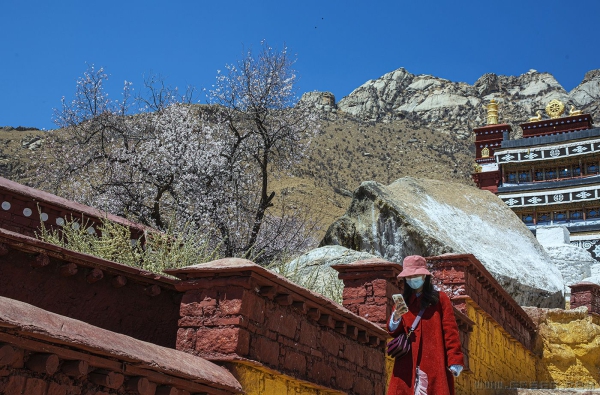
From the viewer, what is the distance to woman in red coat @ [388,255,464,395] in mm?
6121

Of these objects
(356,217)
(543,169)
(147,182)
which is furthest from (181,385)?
(543,169)

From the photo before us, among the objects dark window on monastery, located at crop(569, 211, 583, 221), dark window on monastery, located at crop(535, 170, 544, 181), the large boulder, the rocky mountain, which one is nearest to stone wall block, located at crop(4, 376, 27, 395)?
the large boulder

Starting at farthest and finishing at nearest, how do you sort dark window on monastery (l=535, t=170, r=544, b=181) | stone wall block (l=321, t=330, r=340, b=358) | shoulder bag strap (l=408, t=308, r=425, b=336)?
dark window on monastery (l=535, t=170, r=544, b=181) < stone wall block (l=321, t=330, r=340, b=358) < shoulder bag strap (l=408, t=308, r=425, b=336)

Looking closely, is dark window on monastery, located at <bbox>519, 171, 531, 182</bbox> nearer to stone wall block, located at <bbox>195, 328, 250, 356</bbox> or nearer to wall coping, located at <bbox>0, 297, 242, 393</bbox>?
stone wall block, located at <bbox>195, 328, 250, 356</bbox>

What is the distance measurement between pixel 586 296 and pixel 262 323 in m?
11.3

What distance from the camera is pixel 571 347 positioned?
14.6 m

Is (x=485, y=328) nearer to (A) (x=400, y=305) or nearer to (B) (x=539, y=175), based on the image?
(A) (x=400, y=305)

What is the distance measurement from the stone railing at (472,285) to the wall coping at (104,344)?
6006 millimetres

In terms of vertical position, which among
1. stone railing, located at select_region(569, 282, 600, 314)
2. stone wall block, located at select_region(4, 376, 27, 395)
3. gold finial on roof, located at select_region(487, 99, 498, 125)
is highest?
gold finial on roof, located at select_region(487, 99, 498, 125)

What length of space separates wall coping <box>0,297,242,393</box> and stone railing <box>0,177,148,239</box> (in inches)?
246

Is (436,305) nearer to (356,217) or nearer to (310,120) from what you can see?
(356,217)

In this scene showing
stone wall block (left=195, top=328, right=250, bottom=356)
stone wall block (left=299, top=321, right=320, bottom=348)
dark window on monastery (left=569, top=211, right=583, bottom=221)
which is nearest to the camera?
stone wall block (left=195, top=328, right=250, bottom=356)

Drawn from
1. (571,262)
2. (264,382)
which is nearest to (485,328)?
(264,382)

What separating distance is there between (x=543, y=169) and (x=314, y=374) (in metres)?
46.6
